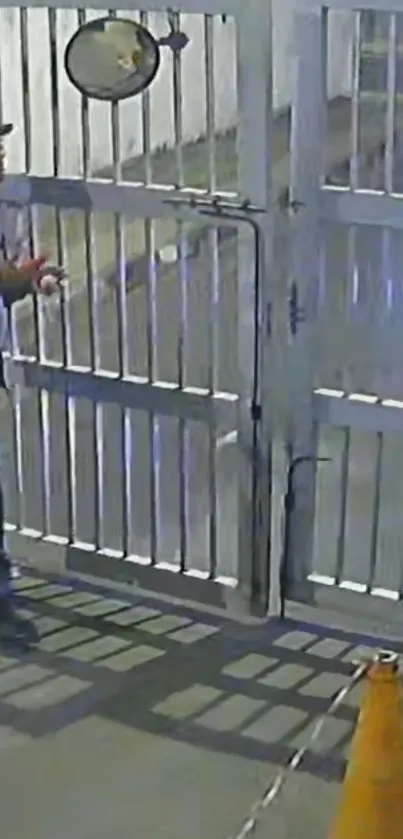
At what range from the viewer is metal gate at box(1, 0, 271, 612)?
10.4ft

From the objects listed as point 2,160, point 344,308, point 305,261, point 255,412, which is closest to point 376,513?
point 255,412

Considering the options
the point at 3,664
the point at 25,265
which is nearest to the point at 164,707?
the point at 3,664

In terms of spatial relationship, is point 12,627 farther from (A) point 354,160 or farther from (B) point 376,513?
(A) point 354,160

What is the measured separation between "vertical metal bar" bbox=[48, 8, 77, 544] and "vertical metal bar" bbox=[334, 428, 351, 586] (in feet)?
2.27

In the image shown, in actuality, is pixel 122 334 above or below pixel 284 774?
above

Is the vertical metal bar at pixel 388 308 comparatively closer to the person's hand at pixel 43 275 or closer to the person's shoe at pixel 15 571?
the person's hand at pixel 43 275

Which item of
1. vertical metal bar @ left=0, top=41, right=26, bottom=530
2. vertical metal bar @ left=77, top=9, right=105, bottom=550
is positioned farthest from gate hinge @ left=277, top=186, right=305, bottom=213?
vertical metal bar @ left=0, top=41, right=26, bottom=530

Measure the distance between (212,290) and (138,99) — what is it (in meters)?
0.48

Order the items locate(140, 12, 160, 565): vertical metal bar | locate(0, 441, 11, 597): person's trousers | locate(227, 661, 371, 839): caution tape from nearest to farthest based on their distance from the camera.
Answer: locate(227, 661, 371, 839): caution tape
locate(140, 12, 160, 565): vertical metal bar
locate(0, 441, 11, 597): person's trousers

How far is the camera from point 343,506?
3.33 m

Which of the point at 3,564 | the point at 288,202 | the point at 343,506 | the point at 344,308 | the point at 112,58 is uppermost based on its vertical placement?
the point at 112,58

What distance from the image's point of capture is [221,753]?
9.61 feet

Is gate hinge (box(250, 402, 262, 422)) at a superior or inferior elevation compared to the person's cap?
inferior

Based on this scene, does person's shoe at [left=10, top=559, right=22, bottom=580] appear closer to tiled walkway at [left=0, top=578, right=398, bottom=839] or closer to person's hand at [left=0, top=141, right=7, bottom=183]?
tiled walkway at [left=0, top=578, right=398, bottom=839]
